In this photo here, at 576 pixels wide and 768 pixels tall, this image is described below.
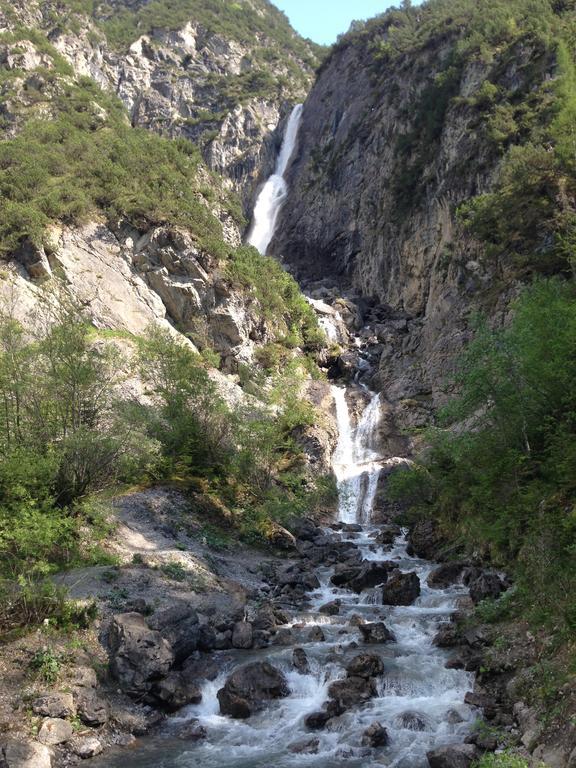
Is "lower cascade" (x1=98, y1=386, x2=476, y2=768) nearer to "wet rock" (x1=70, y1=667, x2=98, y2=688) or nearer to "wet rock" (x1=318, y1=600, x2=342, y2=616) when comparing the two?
"wet rock" (x1=318, y1=600, x2=342, y2=616)

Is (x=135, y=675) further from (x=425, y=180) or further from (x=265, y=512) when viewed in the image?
(x=425, y=180)

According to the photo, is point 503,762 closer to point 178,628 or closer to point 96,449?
point 178,628

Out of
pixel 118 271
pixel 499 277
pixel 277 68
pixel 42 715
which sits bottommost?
pixel 42 715

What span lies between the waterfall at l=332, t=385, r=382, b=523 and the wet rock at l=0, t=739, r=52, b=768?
21.8m

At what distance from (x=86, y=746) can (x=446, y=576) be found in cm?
1278

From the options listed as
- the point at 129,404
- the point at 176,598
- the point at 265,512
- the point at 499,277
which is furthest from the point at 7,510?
the point at 499,277

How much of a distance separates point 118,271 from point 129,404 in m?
18.5

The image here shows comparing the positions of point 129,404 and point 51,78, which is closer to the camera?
point 129,404

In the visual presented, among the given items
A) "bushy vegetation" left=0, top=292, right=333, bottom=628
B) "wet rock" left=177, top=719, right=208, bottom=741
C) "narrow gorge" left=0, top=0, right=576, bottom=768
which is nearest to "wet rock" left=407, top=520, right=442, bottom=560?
"narrow gorge" left=0, top=0, right=576, bottom=768

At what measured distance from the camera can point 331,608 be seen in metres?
17.5

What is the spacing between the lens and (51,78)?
52.8 meters

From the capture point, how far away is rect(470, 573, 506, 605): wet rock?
15938mm

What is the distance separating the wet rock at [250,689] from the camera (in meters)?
11.9

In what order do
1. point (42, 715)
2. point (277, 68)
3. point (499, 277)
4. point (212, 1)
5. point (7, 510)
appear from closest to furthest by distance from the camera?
point (42, 715)
point (7, 510)
point (499, 277)
point (277, 68)
point (212, 1)
